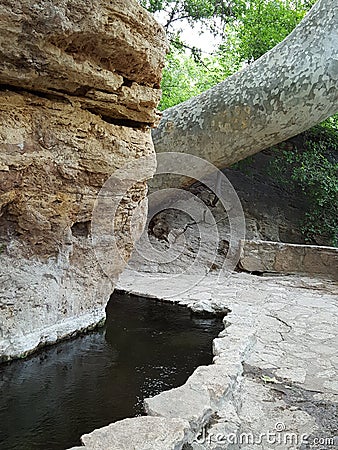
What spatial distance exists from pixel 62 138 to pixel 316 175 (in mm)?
6491

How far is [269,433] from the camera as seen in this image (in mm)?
2453

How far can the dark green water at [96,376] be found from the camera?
2531 mm

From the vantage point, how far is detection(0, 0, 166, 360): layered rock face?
3.15 meters

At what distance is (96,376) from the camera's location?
10.6ft

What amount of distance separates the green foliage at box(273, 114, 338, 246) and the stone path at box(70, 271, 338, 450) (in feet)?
12.9

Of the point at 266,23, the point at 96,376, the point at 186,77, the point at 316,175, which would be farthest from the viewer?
the point at 186,77

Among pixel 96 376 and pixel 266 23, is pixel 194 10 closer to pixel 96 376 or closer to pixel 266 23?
pixel 266 23

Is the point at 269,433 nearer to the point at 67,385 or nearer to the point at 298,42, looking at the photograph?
the point at 67,385

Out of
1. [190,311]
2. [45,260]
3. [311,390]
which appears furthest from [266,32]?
[311,390]

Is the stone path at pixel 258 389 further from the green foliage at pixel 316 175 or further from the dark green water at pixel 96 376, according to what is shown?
the green foliage at pixel 316 175

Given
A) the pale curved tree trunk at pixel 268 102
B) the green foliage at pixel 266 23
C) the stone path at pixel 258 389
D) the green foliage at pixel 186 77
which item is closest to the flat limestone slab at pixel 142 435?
the stone path at pixel 258 389

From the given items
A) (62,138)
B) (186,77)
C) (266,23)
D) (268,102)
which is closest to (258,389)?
(62,138)

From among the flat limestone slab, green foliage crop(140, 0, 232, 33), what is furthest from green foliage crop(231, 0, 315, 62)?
the flat limestone slab

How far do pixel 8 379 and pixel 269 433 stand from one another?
5.87 feet
